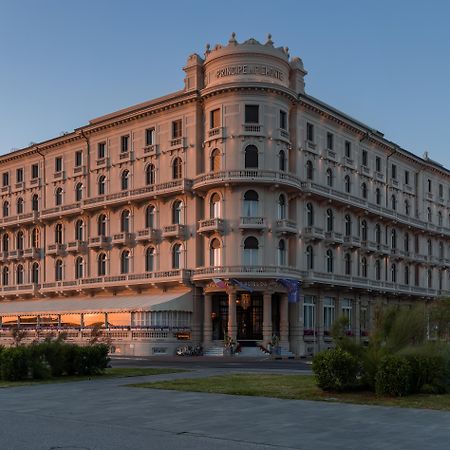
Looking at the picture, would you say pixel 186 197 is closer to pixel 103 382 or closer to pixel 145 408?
pixel 103 382

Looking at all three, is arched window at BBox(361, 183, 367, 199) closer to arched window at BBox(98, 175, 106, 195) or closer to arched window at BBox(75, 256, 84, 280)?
arched window at BBox(98, 175, 106, 195)

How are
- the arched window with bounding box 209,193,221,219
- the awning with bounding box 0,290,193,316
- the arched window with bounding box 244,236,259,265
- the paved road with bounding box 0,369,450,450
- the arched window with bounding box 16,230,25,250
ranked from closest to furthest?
the paved road with bounding box 0,369,450,450 → the arched window with bounding box 244,236,259,265 → the awning with bounding box 0,290,193,316 → the arched window with bounding box 209,193,221,219 → the arched window with bounding box 16,230,25,250

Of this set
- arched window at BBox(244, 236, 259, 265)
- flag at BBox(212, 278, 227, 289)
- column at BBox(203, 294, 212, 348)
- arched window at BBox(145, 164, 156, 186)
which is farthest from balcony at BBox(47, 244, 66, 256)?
arched window at BBox(244, 236, 259, 265)

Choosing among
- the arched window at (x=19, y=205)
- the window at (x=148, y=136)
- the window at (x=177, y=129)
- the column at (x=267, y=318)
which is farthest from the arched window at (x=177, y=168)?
the arched window at (x=19, y=205)

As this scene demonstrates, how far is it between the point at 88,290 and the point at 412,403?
156 feet

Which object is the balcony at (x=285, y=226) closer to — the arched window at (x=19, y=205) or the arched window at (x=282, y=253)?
the arched window at (x=282, y=253)

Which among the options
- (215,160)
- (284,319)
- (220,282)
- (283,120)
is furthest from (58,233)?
(283,120)

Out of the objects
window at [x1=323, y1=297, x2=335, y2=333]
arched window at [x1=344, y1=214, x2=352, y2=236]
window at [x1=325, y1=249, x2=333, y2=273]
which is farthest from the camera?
arched window at [x1=344, y1=214, x2=352, y2=236]

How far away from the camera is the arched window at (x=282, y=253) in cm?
5512

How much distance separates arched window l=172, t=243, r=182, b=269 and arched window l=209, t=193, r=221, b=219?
13.7 ft

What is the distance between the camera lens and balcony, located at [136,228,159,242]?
2279 inches

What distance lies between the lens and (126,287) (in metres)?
59.1

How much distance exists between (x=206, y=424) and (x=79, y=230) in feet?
171

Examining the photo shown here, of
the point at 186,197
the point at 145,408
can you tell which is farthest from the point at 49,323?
the point at 145,408
